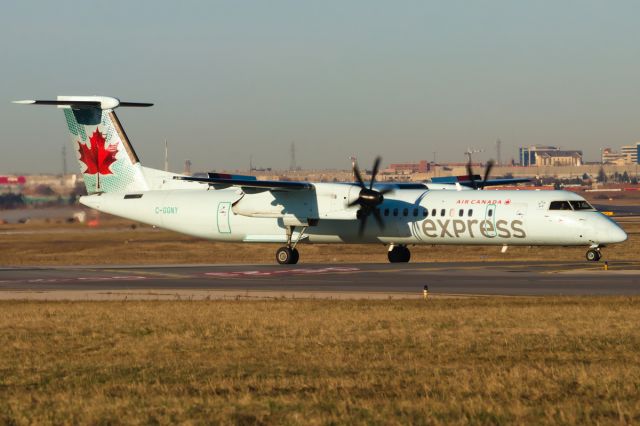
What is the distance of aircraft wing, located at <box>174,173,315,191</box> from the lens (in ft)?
138

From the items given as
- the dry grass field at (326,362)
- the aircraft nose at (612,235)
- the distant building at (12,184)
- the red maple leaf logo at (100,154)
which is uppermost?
the red maple leaf logo at (100,154)

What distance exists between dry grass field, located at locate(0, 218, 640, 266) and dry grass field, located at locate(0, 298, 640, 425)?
82.4 feet

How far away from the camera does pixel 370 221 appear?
44656 millimetres

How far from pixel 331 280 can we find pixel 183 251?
32488 mm

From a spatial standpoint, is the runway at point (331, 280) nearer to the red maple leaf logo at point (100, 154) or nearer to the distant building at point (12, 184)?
the red maple leaf logo at point (100, 154)

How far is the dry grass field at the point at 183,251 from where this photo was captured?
54219mm

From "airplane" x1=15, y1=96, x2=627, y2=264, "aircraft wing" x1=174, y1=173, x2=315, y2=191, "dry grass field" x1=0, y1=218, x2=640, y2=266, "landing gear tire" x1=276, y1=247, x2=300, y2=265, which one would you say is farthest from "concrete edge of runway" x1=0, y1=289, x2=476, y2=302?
"dry grass field" x1=0, y1=218, x2=640, y2=266

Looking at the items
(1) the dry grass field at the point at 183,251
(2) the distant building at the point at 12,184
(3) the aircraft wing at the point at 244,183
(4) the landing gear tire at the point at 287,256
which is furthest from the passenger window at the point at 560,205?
(2) the distant building at the point at 12,184

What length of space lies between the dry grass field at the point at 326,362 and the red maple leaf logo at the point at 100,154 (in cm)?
2240

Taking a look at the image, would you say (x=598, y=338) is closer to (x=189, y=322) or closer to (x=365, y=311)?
(x=365, y=311)

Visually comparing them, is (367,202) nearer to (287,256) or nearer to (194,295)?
(287,256)

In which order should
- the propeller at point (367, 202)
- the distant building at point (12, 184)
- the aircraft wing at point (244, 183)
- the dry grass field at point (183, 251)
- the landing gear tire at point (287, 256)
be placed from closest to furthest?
the aircraft wing at point (244, 183) → the propeller at point (367, 202) → the landing gear tire at point (287, 256) → the dry grass field at point (183, 251) → the distant building at point (12, 184)

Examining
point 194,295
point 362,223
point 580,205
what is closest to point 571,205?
point 580,205

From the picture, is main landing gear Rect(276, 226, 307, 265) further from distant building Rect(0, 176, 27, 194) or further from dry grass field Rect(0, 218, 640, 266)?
distant building Rect(0, 176, 27, 194)
